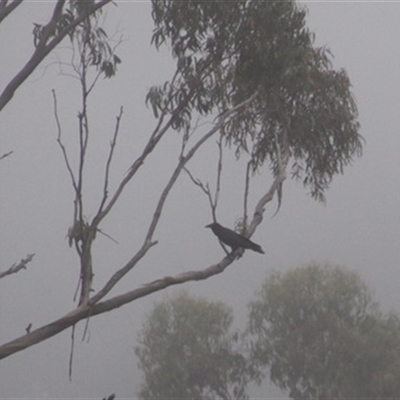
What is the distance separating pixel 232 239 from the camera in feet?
38.7

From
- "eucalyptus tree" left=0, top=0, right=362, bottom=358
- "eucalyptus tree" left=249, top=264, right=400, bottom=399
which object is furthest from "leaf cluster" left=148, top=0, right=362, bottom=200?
"eucalyptus tree" left=249, top=264, right=400, bottom=399

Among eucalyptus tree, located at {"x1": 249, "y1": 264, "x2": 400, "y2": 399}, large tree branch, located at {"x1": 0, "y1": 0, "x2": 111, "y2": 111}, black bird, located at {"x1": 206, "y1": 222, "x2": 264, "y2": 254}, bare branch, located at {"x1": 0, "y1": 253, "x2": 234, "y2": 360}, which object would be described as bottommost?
bare branch, located at {"x1": 0, "y1": 253, "x2": 234, "y2": 360}

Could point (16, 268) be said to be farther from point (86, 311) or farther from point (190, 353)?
point (190, 353)

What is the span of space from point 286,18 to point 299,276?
32382 mm

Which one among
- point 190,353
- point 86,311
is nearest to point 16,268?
point 86,311

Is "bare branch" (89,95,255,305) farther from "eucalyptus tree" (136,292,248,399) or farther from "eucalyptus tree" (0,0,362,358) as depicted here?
"eucalyptus tree" (136,292,248,399)

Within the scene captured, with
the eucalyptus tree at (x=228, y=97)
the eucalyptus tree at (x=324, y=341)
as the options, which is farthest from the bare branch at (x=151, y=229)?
the eucalyptus tree at (x=324, y=341)

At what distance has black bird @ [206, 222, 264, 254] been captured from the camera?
458 inches

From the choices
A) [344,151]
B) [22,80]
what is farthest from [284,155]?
[22,80]

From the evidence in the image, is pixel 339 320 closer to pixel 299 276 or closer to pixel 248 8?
pixel 299 276

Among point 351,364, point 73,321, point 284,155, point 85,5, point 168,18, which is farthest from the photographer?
point 351,364

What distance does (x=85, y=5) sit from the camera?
11945 millimetres

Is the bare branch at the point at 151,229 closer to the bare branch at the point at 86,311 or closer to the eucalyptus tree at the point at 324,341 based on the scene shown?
the bare branch at the point at 86,311

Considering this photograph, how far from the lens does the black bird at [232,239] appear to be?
11633 millimetres
